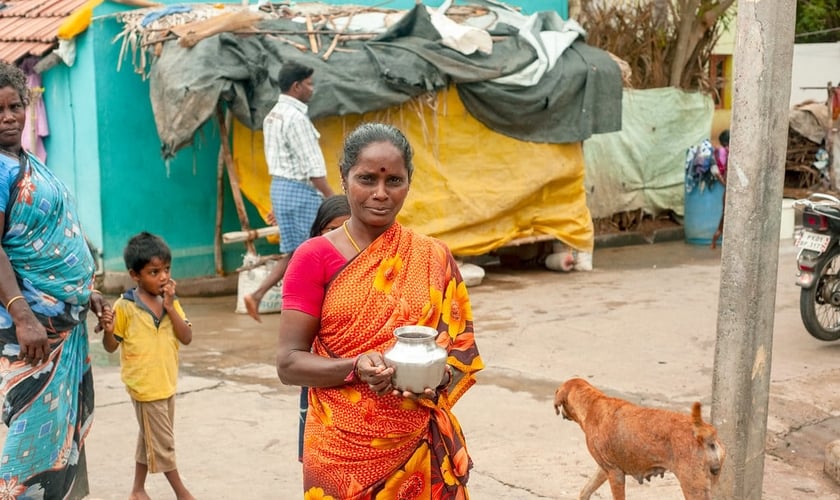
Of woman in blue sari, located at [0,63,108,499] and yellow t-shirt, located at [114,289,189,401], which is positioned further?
yellow t-shirt, located at [114,289,189,401]

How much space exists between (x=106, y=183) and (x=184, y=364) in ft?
8.90

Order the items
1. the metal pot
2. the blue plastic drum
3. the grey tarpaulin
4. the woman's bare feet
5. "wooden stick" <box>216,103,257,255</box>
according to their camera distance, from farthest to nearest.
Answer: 1. the blue plastic drum
2. "wooden stick" <box>216,103,257,255</box>
3. the grey tarpaulin
4. the woman's bare feet
5. the metal pot

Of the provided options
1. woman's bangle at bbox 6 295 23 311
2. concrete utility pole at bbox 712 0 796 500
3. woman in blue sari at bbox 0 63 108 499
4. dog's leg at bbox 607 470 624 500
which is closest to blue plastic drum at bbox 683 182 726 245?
concrete utility pole at bbox 712 0 796 500

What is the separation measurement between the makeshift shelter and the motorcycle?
3153mm

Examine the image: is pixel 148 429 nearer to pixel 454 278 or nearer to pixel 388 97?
pixel 454 278

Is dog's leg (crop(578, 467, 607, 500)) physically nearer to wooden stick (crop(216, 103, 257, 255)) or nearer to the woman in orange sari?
the woman in orange sari

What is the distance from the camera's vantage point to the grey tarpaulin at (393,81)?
8.31 meters

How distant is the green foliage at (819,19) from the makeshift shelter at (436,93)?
11678 millimetres

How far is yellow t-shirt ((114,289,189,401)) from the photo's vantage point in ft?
14.6

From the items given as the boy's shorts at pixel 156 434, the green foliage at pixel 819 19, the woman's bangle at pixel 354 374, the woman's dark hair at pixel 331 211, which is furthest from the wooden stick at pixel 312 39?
the green foliage at pixel 819 19

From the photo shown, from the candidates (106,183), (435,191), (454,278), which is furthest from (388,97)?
(454,278)

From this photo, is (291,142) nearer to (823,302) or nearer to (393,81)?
(393,81)

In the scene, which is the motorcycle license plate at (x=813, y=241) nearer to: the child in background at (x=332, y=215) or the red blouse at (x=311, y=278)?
the child in background at (x=332, y=215)

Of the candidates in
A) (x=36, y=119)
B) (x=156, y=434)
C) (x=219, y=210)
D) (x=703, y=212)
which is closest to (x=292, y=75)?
(x=219, y=210)
